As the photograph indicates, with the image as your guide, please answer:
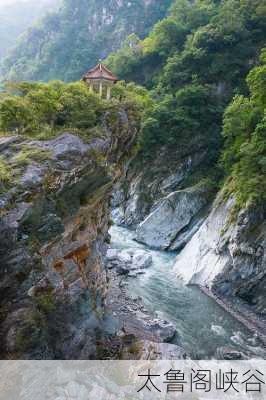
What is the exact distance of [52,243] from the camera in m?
12.4

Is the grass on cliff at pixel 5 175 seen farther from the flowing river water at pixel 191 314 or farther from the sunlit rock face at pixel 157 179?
the sunlit rock face at pixel 157 179

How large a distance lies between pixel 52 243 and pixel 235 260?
533 inches

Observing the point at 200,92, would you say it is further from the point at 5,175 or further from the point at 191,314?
the point at 5,175

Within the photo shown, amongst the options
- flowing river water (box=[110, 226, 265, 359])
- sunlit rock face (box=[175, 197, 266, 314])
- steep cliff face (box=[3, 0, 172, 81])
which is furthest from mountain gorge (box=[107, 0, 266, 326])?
steep cliff face (box=[3, 0, 172, 81])

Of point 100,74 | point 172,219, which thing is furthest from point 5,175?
point 172,219

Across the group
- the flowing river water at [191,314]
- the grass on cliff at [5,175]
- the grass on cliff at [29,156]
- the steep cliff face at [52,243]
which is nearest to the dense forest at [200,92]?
the grass on cliff at [29,156]

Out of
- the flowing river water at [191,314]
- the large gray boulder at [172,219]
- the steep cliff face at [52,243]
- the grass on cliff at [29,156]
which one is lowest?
the flowing river water at [191,314]

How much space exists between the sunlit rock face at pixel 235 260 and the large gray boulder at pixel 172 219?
218 inches

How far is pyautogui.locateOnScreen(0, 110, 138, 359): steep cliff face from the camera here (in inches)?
411

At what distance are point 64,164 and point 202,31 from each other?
102 ft

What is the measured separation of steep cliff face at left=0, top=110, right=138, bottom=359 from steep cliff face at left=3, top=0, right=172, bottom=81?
60.0 metres

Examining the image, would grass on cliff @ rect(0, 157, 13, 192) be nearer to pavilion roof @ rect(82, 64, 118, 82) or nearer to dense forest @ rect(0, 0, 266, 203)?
dense forest @ rect(0, 0, 266, 203)

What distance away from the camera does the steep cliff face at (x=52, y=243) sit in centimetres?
1043

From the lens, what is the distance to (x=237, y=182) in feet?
82.9
